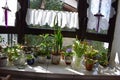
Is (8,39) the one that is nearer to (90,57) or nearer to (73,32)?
(73,32)

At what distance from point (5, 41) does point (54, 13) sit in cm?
73

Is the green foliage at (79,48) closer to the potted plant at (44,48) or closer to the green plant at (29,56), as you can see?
the potted plant at (44,48)

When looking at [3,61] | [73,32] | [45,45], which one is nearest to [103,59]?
[73,32]

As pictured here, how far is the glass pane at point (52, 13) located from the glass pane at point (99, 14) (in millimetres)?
191

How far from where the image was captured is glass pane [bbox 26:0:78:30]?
101 inches

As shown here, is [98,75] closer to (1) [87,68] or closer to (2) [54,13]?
(1) [87,68]

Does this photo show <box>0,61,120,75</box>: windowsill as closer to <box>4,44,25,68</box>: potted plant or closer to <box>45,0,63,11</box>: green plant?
<box>4,44,25,68</box>: potted plant

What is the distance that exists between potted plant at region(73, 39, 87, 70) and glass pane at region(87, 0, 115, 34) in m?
0.27

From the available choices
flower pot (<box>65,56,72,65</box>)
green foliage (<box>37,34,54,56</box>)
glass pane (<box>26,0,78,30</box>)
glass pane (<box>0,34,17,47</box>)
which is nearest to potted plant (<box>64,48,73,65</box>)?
flower pot (<box>65,56,72,65</box>)

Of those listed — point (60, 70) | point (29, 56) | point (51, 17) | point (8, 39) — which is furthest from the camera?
point (8, 39)

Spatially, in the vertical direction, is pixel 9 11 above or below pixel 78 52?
above

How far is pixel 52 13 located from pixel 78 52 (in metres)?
0.59

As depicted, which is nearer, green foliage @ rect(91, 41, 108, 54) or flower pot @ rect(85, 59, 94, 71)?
flower pot @ rect(85, 59, 94, 71)

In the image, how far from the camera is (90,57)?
241 cm
